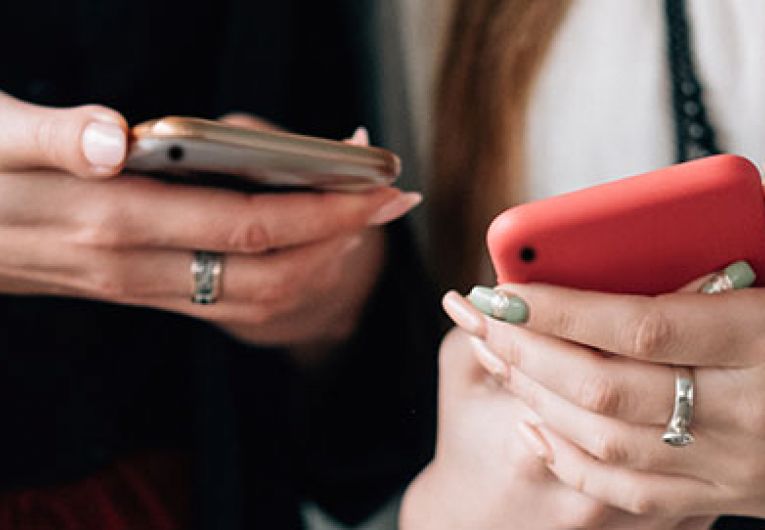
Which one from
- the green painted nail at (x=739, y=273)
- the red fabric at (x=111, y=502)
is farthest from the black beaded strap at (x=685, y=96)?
the red fabric at (x=111, y=502)

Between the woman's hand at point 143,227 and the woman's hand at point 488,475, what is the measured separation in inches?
3.9

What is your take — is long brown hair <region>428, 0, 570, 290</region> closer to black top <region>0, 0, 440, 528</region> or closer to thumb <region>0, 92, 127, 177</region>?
black top <region>0, 0, 440, 528</region>

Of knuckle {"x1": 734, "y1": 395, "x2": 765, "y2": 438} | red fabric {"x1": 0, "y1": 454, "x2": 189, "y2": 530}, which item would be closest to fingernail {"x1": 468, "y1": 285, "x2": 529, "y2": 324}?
knuckle {"x1": 734, "y1": 395, "x2": 765, "y2": 438}

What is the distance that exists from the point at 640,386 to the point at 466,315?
76 mm

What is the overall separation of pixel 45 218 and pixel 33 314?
0.72 feet

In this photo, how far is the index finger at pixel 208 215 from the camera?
0.41 m

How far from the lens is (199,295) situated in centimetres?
45

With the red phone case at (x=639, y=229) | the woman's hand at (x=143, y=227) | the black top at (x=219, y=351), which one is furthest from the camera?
the black top at (x=219, y=351)

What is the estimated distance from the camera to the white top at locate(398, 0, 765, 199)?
405mm

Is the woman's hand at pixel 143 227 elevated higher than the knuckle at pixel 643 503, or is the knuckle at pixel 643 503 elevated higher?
the woman's hand at pixel 143 227

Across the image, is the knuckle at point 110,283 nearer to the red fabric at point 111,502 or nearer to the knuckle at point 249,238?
the knuckle at point 249,238

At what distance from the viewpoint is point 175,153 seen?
341mm

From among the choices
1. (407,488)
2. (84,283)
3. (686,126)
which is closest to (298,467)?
(407,488)

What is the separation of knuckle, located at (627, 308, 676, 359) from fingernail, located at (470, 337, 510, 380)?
77 mm
